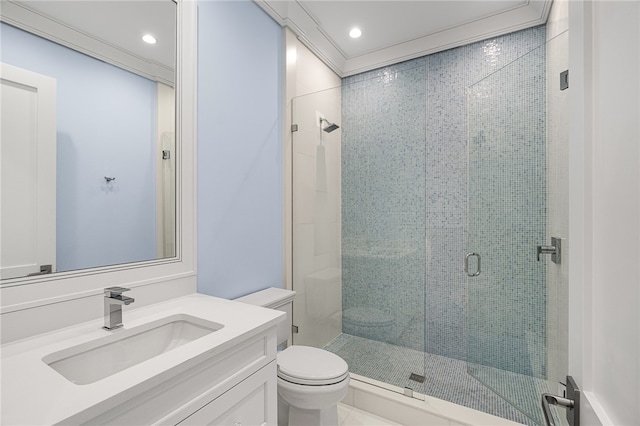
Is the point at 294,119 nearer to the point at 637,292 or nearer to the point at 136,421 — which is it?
the point at 136,421

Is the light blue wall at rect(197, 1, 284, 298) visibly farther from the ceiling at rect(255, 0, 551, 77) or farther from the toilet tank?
the ceiling at rect(255, 0, 551, 77)

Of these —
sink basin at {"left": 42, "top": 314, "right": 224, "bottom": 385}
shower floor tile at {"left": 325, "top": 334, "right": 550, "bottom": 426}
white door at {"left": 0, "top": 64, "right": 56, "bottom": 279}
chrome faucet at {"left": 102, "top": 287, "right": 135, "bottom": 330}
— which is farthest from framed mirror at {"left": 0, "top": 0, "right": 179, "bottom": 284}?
shower floor tile at {"left": 325, "top": 334, "right": 550, "bottom": 426}

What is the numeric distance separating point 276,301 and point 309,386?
0.51 metres

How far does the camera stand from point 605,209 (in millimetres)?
449

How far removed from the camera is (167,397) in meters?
0.76

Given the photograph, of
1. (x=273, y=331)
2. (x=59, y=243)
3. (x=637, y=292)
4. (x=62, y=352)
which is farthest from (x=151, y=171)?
(x=637, y=292)

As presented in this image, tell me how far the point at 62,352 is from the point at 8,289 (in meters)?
0.28

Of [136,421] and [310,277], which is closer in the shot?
[136,421]

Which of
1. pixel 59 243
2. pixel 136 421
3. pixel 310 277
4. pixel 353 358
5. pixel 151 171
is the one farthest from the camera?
pixel 310 277

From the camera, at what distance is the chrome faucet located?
100cm

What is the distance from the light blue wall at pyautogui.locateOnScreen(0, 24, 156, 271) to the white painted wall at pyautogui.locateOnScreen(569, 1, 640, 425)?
4.71 ft

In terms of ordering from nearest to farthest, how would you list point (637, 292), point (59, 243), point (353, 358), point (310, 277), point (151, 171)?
1. point (637, 292)
2. point (59, 243)
3. point (151, 171)
4. point (353, 358)
5. point (310, 277)

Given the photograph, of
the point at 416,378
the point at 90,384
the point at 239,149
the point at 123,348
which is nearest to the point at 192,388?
the point at 90,384

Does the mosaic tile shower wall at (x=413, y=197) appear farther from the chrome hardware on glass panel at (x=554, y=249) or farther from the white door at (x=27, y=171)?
the white door at (x=27, y=171)
